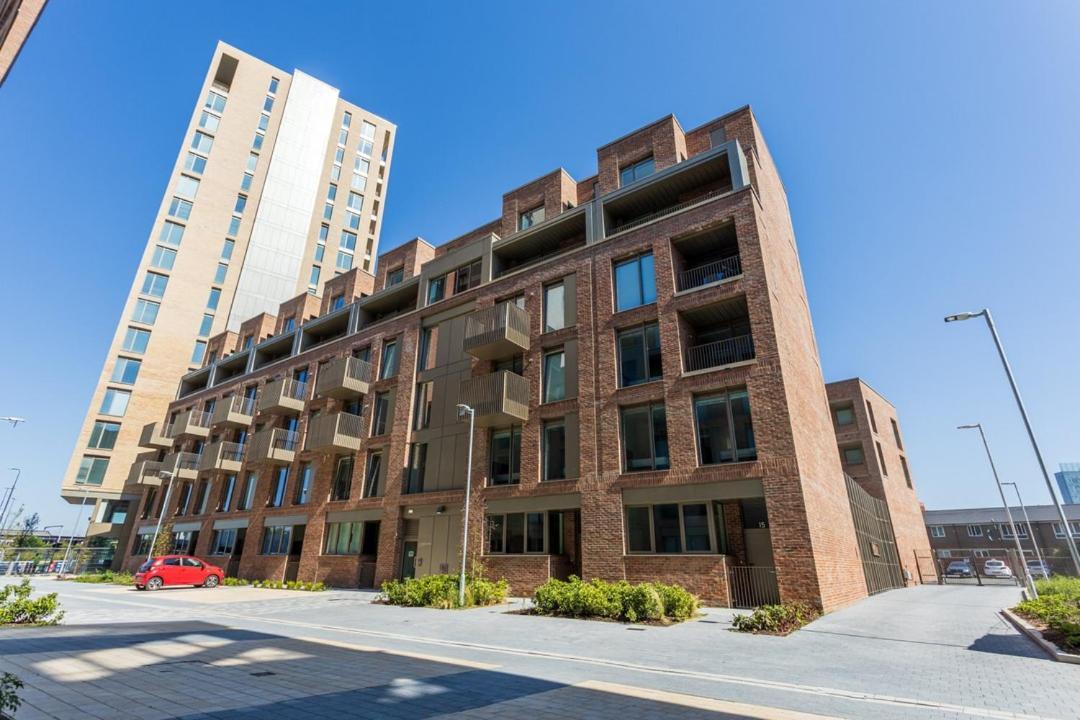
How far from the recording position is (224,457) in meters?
34.8

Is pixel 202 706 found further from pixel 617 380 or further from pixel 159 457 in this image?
pixel 159 457

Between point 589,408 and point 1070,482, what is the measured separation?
18922cm

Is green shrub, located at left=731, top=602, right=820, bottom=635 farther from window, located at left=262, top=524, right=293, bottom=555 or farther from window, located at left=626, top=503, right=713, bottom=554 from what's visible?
window, located at left=262, top=524, right=293, bottom=555

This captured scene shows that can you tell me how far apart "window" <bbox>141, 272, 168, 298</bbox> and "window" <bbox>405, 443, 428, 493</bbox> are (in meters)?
39.1

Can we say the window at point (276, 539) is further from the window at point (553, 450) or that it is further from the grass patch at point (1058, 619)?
the grass patch at point (1058, 619)

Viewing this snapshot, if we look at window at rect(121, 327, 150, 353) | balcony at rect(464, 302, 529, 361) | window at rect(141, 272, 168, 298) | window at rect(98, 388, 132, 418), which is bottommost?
balcony at rect(464, 302, 529, 361)

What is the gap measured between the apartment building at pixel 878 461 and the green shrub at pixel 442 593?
28923 millimetres

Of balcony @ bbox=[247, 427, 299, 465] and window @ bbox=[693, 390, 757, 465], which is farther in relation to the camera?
balcony @ bbox=[247, 427, 299, 465]

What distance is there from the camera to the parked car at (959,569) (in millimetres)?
45381

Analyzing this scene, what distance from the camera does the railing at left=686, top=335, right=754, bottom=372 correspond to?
61.0 ft

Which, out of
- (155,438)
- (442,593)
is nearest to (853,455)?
(442,593)

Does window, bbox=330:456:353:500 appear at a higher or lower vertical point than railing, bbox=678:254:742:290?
lower

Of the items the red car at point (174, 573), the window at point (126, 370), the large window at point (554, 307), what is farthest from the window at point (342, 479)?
the window at point (126, 370)

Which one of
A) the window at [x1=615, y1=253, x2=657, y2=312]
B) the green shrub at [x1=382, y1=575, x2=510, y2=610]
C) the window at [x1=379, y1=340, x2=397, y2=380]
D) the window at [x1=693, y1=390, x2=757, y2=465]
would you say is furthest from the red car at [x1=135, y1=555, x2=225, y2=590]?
the window at [x1=693, y1=390, x2=757, y2=465]
